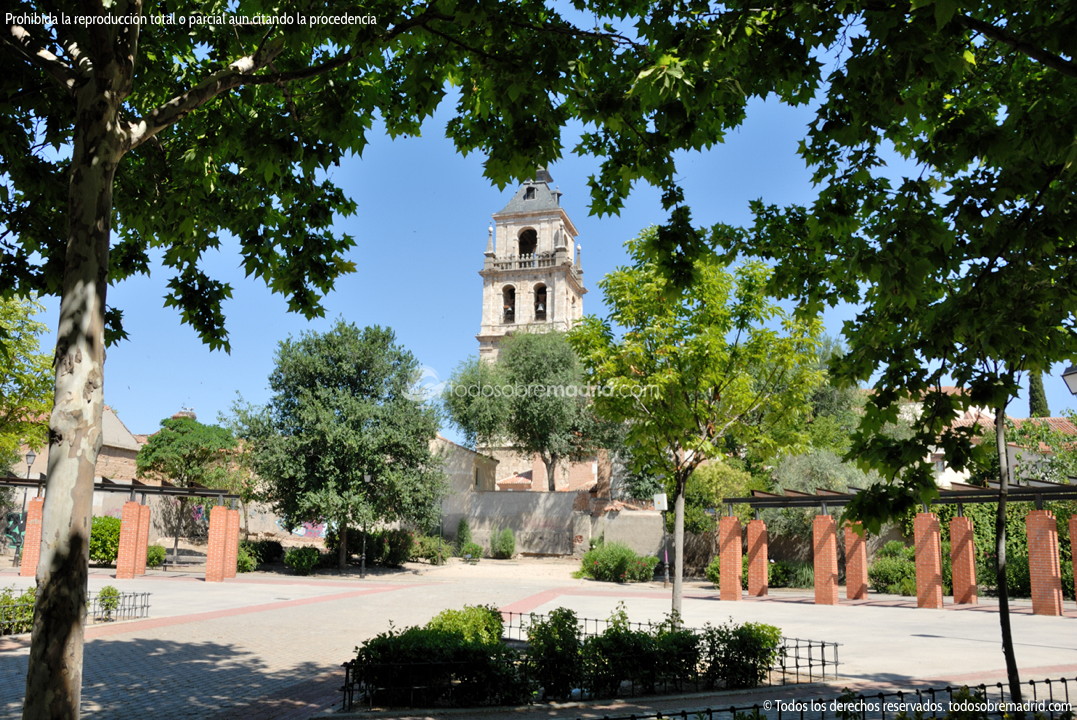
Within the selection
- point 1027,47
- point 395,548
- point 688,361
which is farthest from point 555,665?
point 395,548

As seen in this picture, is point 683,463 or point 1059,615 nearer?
point 683,463

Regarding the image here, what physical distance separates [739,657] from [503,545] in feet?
105

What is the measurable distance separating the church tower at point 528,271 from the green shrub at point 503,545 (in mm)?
19735

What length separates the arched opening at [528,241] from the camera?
62.0 metres

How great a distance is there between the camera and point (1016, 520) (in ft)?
79.9

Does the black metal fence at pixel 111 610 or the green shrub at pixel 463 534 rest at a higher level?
the black metal fence at pixel 111 610

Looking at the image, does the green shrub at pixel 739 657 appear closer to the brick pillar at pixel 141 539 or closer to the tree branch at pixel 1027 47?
the tree branch at pixel 1027 47

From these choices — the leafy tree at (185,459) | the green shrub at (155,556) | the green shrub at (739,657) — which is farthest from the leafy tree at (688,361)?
the leafy tree at (185,459)

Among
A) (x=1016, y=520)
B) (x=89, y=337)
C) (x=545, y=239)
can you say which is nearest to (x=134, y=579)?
(x=89, y=337)

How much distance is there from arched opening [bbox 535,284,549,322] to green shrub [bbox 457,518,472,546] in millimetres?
22494

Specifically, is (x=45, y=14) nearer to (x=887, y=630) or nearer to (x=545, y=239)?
(x=887, y=630)

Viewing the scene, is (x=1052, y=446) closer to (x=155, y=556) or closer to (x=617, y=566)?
(x=617, y=566)

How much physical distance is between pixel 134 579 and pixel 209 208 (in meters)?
23.3

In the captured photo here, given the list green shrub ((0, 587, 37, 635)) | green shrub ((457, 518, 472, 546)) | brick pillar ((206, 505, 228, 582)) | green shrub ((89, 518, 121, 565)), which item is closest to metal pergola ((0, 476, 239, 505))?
brick pillar ((206, 505, 228, 582))
